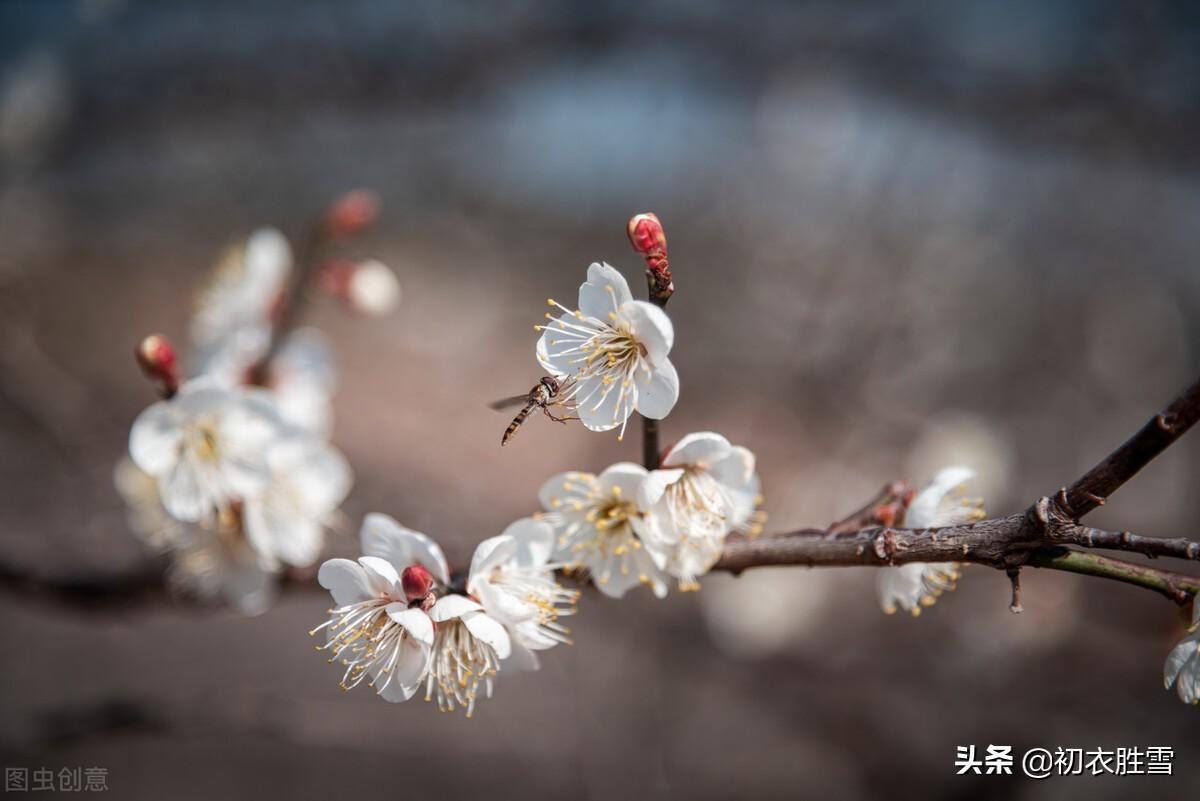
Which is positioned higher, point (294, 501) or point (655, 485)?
point (294, 501)

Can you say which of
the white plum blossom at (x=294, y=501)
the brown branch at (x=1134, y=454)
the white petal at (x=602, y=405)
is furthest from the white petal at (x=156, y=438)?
the brown branch at (x=1134, y=454)

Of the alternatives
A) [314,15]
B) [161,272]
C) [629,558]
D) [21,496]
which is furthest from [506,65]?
[629,558]

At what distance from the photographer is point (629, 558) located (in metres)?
0.97

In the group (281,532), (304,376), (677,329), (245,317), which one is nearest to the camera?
(281,532)

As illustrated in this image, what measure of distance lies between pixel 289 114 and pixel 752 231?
12.3 ft

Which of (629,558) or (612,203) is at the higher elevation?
(612,203)

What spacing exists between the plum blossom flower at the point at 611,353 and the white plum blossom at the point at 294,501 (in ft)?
1.90

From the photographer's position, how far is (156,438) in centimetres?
114

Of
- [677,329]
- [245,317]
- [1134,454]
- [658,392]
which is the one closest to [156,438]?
[245,317]

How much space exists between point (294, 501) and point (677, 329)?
380 cm

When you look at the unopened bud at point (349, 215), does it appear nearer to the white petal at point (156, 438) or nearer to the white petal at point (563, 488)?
the white petal at point (156, 438)

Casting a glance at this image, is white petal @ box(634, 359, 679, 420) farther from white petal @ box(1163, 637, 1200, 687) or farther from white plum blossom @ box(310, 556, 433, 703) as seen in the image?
white petal @ box(1163, 637, 1200, 687)

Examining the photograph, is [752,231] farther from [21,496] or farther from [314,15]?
[21,496]

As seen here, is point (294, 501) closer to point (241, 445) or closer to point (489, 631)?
point (241, 445)
